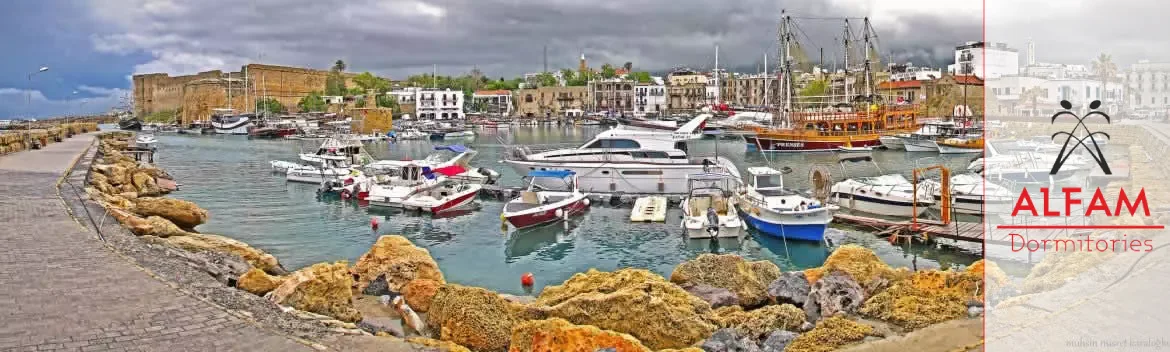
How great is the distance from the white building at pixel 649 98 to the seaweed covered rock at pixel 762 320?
402ft

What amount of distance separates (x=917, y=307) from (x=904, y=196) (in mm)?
15650

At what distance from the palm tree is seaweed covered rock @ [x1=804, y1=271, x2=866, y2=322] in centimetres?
473

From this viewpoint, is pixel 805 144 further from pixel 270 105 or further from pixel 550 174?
pixel 270 105

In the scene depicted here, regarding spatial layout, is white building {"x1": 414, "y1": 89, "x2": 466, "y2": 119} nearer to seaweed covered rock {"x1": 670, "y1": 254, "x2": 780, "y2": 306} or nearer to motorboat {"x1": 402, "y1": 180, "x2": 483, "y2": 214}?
motorboat {"x1": 402, "y1": 180, "x2": 483, "y2": 214}

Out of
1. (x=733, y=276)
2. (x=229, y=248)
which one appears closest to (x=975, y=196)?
(x=733, y=276)

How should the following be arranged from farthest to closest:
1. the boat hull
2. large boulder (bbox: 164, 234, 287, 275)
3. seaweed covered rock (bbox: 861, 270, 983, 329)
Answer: the boat hull, large boulder (bbox: 164, 234, 287, 275), seaweed covered rock (bbox: 861, 270, 983, 329)

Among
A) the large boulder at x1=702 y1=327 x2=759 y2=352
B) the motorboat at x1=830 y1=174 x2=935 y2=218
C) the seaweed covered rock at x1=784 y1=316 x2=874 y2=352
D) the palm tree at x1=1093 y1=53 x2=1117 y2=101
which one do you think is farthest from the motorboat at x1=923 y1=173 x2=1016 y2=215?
the large boulder at x1=702 y1=327 x2=759 y2=352

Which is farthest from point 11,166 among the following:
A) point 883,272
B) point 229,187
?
point 883,272

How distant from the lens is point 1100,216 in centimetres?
1680

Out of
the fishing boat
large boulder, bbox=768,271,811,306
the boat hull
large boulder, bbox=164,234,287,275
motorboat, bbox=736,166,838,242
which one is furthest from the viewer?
the boat hull

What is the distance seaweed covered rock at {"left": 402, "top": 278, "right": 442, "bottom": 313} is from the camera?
13273mm

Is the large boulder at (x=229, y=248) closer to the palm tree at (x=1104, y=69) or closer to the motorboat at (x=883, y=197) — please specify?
the palm tree at (x=1104, y=69)

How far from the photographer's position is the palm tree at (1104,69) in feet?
35.3

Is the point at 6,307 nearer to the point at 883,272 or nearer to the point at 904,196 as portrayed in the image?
the point at 883,272
